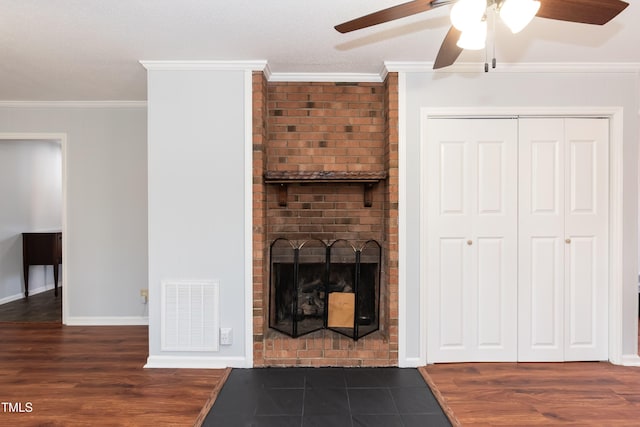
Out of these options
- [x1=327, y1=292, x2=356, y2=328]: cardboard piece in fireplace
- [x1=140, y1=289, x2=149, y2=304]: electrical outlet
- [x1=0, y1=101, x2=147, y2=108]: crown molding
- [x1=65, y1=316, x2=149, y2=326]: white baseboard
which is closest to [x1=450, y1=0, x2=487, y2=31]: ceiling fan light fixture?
[x1=327, y1=292, x2=356, y2=328]: cardboard piece in fireplace

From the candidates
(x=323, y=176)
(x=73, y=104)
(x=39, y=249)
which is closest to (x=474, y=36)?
(x=323, y=176)

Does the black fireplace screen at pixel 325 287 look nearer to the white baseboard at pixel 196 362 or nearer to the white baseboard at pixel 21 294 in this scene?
the white baseboard at pixel 196 362

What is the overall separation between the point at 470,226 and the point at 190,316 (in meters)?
2.20

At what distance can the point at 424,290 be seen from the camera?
2.80 meters

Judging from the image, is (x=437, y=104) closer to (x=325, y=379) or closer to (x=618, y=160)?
(x=618, y=160)

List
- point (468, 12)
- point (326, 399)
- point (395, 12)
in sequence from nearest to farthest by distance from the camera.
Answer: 1. point (468, 12)
2. point (395, 12)
3. point (326, 399)

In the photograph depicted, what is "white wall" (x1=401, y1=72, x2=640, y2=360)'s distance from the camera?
280cm

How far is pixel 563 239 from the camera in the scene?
111 inches

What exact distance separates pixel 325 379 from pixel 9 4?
114 inches

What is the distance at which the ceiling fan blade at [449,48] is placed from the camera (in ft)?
5.45

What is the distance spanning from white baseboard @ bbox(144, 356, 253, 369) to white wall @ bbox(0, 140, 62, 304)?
3257mm

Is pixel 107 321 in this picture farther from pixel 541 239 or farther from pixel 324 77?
pixel 541 239

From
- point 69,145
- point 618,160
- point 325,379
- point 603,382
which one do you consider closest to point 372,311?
point 325,379

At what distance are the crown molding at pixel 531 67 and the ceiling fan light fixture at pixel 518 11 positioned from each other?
142 centimetres
